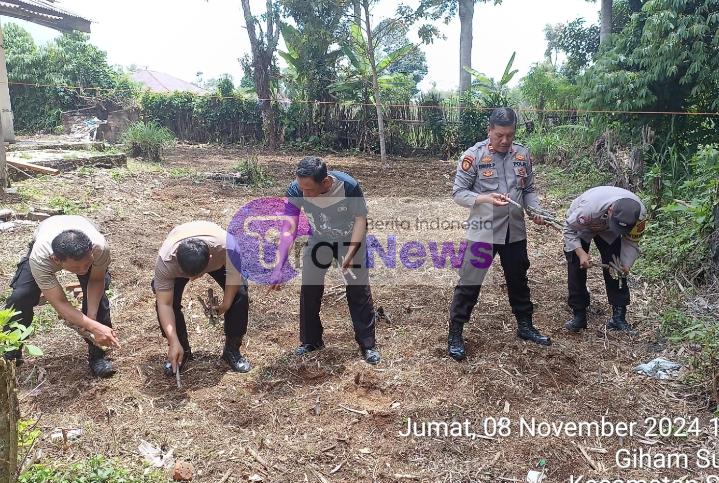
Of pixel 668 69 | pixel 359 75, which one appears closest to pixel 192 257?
pixel 668 69

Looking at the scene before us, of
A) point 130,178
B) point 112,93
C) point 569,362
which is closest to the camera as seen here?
point 569,362

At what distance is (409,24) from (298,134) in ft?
15.3

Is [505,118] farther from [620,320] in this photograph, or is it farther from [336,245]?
[620,320]

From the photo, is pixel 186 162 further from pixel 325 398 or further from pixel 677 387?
pixel 677 387

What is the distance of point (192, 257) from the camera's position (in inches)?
112

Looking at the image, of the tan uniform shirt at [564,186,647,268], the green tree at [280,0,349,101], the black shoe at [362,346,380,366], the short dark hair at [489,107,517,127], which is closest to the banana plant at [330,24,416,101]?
the green tree at [280,0,349,101]

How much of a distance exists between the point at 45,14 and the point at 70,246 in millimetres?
11003

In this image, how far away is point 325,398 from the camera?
10.3 feet

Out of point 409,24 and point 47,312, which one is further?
point 409,24

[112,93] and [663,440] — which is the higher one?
[112,93]

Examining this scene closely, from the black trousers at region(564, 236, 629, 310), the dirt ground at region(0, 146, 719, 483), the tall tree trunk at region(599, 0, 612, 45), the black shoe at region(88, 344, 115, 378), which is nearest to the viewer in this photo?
the dirt ground at region(0, 146, 719, 483)

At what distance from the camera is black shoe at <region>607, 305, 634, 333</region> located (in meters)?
3.81

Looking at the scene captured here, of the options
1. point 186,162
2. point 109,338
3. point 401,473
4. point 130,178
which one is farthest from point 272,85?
point 401,473
